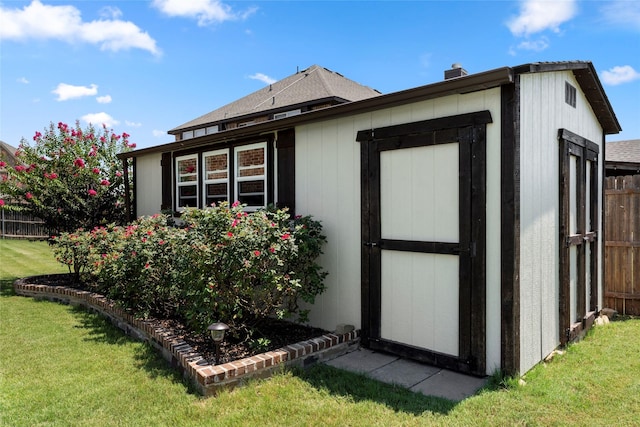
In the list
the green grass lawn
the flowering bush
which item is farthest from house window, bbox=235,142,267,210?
the green grass lawn

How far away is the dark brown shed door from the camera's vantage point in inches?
136

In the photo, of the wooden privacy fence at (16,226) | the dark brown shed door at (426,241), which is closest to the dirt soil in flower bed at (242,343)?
the dark brown shed door at (426,241)

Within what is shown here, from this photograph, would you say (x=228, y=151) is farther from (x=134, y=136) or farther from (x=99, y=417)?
(x=134, y=136)

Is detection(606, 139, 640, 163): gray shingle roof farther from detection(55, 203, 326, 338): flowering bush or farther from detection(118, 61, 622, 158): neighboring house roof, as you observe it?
detection(55, 203, 326, 338): flowering bush

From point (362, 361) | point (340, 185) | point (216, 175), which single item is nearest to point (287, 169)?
point (340, 185)

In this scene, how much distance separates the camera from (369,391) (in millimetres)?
3191

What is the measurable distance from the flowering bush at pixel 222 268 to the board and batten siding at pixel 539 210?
2.09m

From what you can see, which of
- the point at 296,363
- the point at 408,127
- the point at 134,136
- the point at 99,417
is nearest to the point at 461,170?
the point at 408,127

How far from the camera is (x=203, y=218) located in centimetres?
410

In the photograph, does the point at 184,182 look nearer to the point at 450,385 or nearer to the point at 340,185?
the point at 340,185

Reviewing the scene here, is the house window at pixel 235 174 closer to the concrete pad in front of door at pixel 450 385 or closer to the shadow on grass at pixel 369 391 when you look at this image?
the shadow on grass at pixel 369 391

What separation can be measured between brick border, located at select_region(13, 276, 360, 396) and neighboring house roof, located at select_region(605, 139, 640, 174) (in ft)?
19.6

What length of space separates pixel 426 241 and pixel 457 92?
1.41 meters

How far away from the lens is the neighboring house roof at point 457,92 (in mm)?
3236
